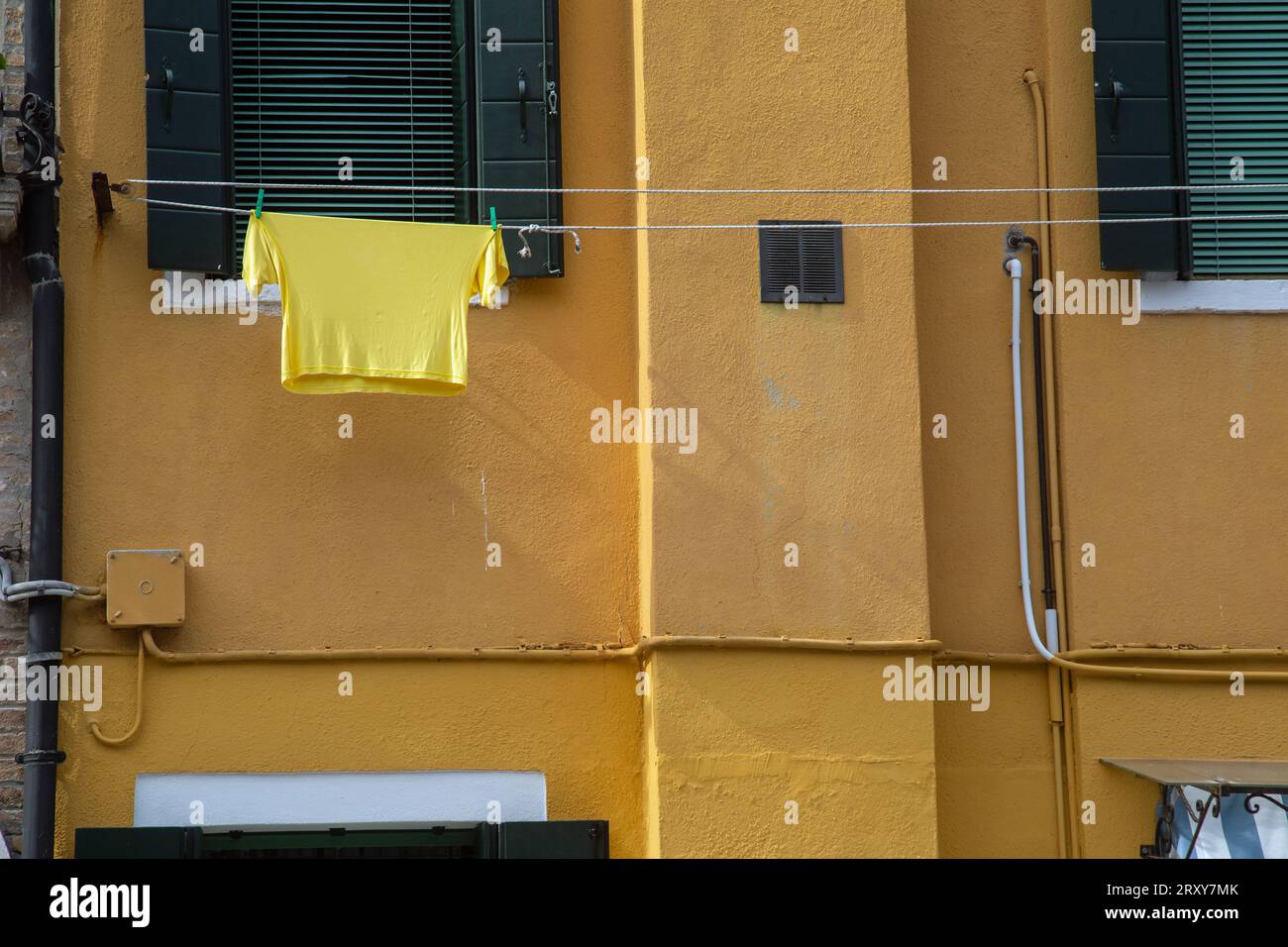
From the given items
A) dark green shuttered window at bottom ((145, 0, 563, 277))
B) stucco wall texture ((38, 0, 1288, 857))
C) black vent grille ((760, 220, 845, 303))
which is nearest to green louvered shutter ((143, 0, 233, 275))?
dark green shuttered window at bottom ((145, 0, 563, 277))

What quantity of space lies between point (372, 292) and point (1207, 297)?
3965 millimetres

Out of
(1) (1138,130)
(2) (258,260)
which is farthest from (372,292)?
(1) (1138,130)

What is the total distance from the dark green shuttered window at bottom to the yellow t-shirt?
0.50 m

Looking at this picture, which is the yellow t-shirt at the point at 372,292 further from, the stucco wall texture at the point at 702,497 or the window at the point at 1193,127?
the window at the point at 1193,127

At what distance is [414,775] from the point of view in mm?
8820

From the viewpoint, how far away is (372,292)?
28.5 ft

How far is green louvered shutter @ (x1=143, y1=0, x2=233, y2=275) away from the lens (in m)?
9.07

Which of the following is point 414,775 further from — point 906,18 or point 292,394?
point 906,18

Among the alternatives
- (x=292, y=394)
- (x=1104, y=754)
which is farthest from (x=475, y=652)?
(x=1104, y=754)

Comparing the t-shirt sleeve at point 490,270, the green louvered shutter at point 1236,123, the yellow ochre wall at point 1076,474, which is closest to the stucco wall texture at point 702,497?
the yellow ochre wall at point 1076,474

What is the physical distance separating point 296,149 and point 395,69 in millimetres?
620

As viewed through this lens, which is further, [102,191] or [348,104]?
[348,104]

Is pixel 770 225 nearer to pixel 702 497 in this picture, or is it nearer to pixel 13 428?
pixel 702 497

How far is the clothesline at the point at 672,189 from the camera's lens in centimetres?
901
